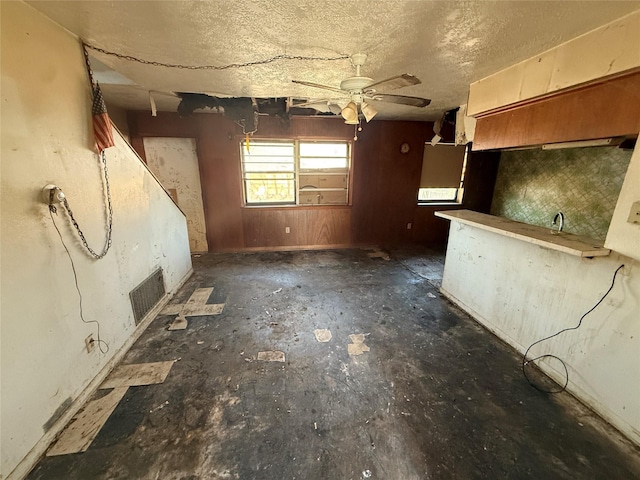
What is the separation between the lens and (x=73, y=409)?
1.63 meters

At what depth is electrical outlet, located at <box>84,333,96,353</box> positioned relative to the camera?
178cm

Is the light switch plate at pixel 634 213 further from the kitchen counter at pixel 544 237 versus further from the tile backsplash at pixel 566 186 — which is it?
the tile backsplash at pixel 566 186

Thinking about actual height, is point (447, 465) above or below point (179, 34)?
below

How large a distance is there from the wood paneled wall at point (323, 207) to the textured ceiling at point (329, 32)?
6.22ft

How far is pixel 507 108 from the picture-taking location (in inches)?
89.5

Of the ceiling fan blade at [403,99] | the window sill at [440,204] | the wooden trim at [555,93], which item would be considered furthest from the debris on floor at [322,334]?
the window sill at [440,204]

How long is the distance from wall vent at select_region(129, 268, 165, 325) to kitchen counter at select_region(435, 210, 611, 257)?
3.30 metres

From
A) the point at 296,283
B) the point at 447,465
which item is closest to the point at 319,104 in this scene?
the point at 296,283

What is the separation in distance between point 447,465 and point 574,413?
1032 millimetres

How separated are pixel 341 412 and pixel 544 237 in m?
1.98

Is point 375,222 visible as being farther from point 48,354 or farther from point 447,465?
point 48,354

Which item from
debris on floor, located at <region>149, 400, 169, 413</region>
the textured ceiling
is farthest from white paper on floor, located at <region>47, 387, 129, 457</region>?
the textured ceiling

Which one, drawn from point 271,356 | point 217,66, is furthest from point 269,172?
point 271,356

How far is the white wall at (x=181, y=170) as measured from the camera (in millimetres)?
4297
